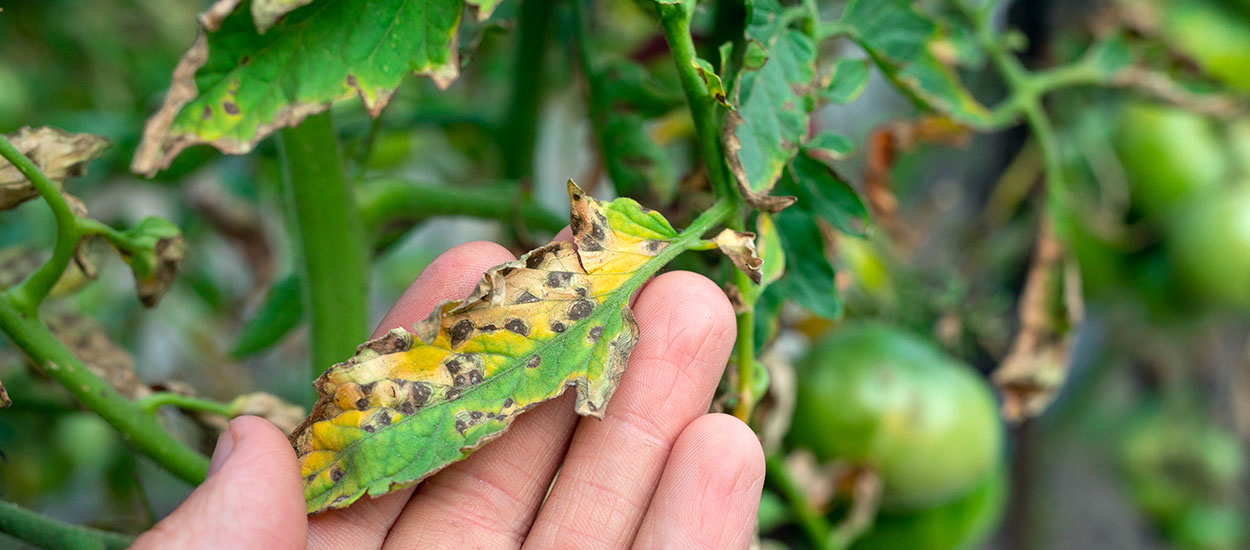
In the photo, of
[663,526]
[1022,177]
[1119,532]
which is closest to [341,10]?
[663,526]

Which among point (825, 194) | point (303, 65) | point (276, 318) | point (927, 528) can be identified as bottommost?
point (927, 528)

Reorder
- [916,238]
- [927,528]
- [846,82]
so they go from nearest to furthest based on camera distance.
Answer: [846,82]
[927,528]
[916,238]

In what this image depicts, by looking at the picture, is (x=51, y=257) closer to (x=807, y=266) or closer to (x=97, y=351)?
(x=97, y=351)

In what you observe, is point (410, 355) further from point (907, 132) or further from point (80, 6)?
point (80, 6)

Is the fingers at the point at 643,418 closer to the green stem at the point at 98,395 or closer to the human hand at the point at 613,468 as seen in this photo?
the human hand at the point at 613,468

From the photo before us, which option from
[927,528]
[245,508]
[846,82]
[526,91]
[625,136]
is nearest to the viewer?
[245,508]

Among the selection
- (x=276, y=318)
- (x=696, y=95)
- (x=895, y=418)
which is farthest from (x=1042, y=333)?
(x=276, y=318)
